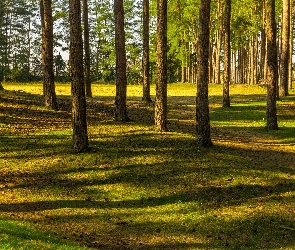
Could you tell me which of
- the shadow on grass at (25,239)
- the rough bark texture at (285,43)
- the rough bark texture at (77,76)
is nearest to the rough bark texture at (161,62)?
the rough bark texture at (77,76)

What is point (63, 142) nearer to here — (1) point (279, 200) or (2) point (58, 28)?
(1) point (279, 200)

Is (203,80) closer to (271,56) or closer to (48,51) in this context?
(271,56)

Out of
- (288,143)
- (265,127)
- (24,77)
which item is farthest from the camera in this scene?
(24,77)

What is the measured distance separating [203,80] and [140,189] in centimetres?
654

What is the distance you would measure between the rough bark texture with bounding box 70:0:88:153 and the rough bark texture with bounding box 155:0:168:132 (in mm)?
4628

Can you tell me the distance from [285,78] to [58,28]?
64.1 m

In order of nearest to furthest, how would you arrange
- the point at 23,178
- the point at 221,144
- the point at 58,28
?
the point at 23,178, the point at 221,144, the point at 58,28

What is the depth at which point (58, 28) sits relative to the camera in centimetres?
8894

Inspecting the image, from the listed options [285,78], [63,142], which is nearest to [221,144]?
[63,142]

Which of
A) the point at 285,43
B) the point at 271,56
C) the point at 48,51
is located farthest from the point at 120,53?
the point at 285,43

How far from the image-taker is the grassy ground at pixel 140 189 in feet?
35.3

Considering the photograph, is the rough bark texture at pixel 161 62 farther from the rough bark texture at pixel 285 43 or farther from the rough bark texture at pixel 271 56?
the rough bark texture at pixel 285 43

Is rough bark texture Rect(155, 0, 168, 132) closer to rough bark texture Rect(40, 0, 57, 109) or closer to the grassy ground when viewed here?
the grassy ground

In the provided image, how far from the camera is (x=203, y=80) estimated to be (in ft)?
59.1
